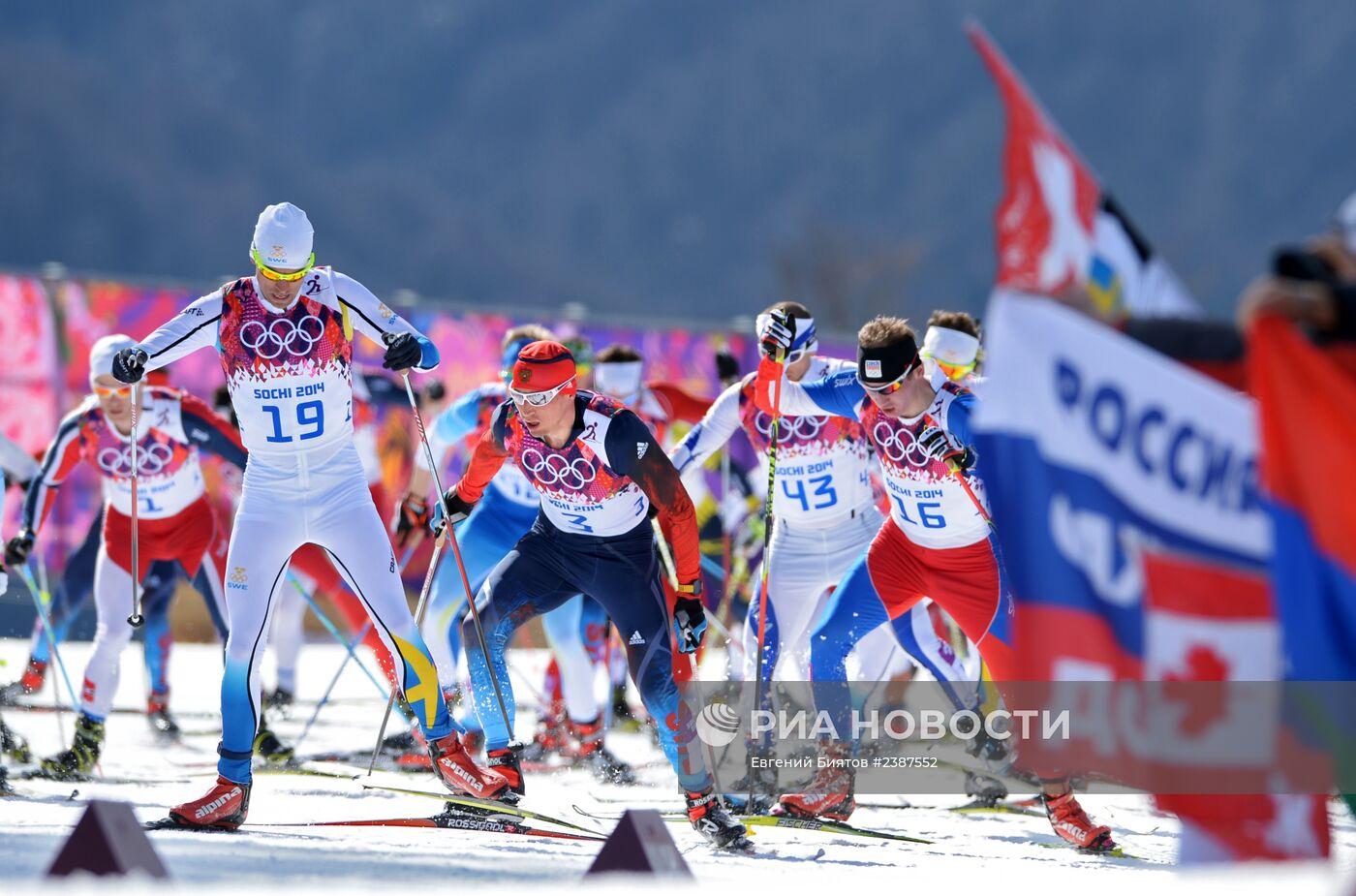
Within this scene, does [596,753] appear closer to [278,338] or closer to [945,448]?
[945,448]

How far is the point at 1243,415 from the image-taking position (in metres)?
3.92

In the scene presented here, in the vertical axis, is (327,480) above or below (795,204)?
below

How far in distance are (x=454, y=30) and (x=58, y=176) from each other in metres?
16.7

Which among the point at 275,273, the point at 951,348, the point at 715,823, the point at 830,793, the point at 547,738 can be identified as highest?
the point at 951,348

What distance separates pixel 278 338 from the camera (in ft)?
19.9

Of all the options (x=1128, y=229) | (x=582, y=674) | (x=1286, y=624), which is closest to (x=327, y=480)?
(x=582, y=674)

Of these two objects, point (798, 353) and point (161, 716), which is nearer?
point (798, 353)

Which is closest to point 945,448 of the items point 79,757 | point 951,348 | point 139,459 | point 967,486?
point 967,486

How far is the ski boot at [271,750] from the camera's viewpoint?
7.86m

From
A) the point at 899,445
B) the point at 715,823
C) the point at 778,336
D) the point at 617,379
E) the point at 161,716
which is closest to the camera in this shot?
the point at 715,823

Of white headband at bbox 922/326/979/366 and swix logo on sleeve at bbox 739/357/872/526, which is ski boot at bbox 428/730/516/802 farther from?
white headband at bbox 922/326/979/366

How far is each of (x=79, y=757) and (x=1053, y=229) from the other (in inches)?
201

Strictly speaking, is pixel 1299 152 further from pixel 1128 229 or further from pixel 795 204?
pixel 1128 229

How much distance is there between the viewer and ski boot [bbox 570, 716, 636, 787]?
7.81 metres
